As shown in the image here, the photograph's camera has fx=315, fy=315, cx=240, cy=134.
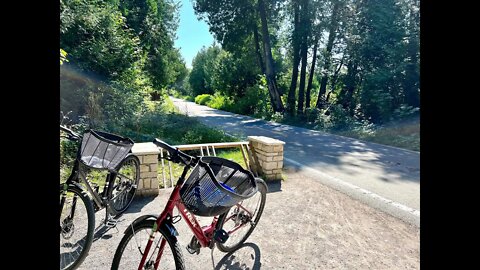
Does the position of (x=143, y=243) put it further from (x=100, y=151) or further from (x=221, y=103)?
(x=221, y=103)

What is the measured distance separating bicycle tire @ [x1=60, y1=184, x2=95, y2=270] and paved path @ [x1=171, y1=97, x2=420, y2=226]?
3.53 meters

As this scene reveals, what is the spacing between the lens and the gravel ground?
9.22 feet

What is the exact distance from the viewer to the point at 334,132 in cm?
1320

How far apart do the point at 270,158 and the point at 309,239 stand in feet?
6.55

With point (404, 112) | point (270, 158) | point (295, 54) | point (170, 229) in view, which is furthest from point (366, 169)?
point (295, 54)

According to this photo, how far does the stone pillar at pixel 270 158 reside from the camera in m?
5.09

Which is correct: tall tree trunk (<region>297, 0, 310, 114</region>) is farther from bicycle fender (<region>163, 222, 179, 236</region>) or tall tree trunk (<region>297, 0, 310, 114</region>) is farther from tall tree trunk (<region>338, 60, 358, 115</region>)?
bicycle fender (<region>163, 222, 179, 236</region>)

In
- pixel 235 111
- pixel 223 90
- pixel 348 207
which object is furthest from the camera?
pixel 223 90

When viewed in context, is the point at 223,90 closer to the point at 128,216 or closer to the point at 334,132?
the point at 334,132

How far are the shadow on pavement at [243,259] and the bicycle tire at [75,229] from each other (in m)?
1.08

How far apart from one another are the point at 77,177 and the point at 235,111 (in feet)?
71.6

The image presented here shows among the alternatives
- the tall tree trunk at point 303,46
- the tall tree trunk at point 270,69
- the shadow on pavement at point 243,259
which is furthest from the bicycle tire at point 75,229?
the tall tree trunk at point 270,69

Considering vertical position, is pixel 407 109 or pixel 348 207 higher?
pixel 407 109
